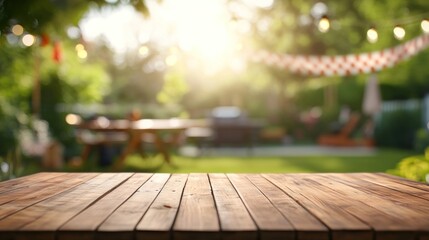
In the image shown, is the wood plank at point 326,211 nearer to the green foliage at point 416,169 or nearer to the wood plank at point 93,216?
the wood plank at point 93,216

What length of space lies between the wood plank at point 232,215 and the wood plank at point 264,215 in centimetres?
3

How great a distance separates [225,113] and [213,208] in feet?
57.6

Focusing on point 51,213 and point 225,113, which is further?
point 225,113

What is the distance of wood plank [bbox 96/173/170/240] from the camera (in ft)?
6.64

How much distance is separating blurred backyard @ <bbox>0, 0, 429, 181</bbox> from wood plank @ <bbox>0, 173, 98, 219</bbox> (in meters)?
2.77

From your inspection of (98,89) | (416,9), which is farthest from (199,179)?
(416,9)

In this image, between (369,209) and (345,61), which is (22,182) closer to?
(369,209)

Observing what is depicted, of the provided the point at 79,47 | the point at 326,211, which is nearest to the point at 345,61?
the point at 79,47

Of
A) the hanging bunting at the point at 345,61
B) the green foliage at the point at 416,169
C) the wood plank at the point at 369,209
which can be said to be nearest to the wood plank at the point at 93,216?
the wood plank at the point at 369,209

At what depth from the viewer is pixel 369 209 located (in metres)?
2.52

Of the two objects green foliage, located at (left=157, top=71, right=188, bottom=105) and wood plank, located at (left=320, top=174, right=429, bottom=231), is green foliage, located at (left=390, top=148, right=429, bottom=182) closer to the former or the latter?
wood plank, located at (left=320, top=174, right=429, bottom=231)

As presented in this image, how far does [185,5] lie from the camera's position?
11.2m

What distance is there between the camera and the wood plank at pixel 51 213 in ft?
6.72

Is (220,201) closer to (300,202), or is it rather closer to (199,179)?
(300,202)
